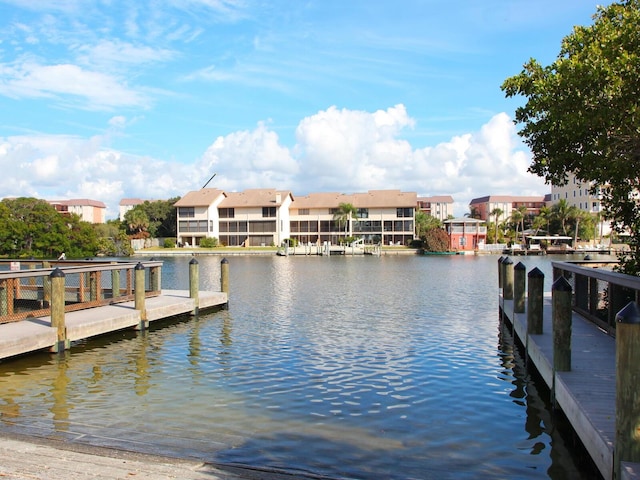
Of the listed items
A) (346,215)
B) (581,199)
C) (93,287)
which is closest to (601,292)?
(93,287)

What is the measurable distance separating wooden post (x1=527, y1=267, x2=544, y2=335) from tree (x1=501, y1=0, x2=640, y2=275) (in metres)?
2.35

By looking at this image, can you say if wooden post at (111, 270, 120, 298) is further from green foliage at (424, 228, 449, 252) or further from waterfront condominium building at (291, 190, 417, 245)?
waterfront condominium building at (291, 190, 417, 245)

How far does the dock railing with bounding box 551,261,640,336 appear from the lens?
1116 cm

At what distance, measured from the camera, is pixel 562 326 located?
9547 mm

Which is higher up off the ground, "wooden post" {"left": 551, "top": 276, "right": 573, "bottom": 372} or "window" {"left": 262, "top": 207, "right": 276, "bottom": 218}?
"window" {"left": 262, "top": 207, "right": 276, "bottom": 218}

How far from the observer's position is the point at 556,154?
45.1 ft

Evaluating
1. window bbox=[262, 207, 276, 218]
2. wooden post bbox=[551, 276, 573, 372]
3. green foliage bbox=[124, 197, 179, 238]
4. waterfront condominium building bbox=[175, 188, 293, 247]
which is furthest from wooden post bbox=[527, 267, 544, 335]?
green foliage bbox=[124, 197, 179, 238]

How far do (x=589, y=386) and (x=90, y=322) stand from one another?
483 inches

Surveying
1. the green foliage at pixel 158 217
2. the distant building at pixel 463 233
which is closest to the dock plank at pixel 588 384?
the distant building at pixel 463 233

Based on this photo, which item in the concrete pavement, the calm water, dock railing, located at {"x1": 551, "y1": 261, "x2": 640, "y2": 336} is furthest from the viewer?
dock railing, located at {"x1": 551, "y1": 261, "x2": 640, "y2": 336}

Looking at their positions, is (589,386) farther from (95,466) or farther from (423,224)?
(423,224)

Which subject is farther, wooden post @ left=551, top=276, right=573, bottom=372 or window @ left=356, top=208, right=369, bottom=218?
window @ left=356, top=208, right=369, bottom=218

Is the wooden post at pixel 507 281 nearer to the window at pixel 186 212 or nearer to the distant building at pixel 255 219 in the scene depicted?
the distant building at pixel 255 219

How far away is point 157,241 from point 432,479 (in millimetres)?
110732
